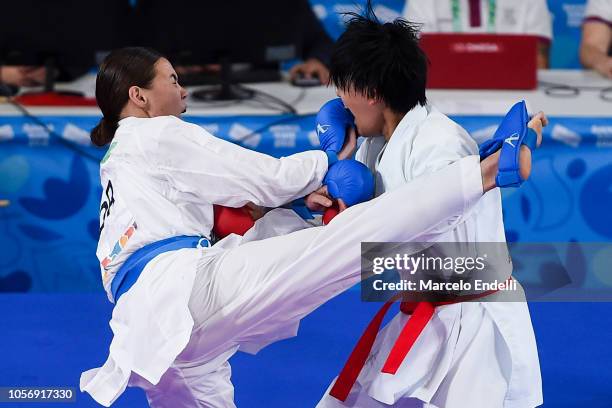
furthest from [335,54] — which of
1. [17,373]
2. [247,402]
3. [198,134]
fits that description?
[17,373]

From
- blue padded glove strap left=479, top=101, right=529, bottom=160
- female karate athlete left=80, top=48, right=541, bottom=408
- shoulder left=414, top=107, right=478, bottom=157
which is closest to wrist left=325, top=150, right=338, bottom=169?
female karate athlete left=80, top=48, right=541, bottom=408

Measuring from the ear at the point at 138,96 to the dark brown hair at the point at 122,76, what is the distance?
11 mm

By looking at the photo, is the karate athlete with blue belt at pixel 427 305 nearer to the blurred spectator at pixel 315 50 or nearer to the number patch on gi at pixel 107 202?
the number patch on gi at pixel 107 202

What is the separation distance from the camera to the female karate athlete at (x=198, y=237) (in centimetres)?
230

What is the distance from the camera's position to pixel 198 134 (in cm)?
252

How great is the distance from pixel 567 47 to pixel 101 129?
11.1 feet

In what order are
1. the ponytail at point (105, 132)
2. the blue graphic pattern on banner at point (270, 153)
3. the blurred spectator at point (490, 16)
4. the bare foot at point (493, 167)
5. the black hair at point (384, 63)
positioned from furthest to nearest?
1. the blurred spectator at point (490, 16)
2. the blue graphic pattern on banner at point (270, 153)
3. the ponytail at point (105, 132)
4. the black hair at point (384, 63)
5. the bare foot at point (493, 167)

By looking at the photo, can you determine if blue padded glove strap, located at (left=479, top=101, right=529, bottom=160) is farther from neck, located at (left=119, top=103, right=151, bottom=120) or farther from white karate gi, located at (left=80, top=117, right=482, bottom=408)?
neck, located at (left=119, top=103, right=151, bottom=120)

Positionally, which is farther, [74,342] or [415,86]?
[74,342]

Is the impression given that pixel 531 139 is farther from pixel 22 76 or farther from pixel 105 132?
pixel 22 76

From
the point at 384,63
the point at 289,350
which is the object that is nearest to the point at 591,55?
the point at 289,350

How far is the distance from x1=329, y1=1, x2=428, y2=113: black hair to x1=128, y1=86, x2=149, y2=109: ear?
518 mm

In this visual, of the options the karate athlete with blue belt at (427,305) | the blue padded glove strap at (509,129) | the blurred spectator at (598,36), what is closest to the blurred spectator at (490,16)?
the blurred spectator at (598,36)

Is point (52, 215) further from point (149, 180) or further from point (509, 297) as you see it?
point (509, 297)
